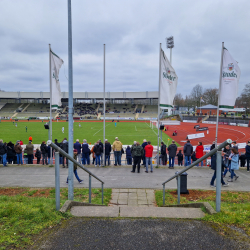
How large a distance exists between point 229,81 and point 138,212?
9.75 m

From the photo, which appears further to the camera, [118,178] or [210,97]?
[210,97]

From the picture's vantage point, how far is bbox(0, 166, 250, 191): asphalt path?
8.09 m

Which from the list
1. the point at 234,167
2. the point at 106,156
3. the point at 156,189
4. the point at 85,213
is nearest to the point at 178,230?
the point at 85,213

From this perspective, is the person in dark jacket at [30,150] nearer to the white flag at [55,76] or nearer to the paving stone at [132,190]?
the white flag at [55,76]

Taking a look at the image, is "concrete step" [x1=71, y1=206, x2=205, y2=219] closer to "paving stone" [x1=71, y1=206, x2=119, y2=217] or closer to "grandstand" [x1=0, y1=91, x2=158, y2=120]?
"paving stone" [x1=71, y1=206, x2=119, y2=217]

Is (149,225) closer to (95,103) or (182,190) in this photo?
(182,190)

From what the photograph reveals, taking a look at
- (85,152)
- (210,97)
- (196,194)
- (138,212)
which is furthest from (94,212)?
(210,97)

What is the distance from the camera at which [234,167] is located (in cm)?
834

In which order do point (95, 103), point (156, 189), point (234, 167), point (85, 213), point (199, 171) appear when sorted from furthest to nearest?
1. point (95, 103)
2. point (199, 171)
3. point (234, 167)
4. point (156, 189)
5. point (85, 213)

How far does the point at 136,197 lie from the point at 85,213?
11.7 ft

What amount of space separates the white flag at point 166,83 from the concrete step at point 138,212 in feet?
27.0

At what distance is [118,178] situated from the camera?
9078 millimetres

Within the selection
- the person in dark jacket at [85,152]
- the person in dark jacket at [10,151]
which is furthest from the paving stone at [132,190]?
the person in dark jacket at [10,151]

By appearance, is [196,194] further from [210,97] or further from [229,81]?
[210,97]
